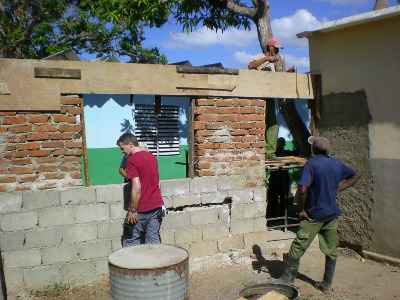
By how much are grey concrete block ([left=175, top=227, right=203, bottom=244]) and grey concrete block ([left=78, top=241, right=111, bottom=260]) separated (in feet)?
2.93

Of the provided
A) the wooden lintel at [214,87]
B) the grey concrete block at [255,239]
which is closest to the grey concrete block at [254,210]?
the grey concrete block at [255,239]

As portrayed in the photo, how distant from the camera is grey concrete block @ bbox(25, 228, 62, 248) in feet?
15.4

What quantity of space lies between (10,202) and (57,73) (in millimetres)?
1515

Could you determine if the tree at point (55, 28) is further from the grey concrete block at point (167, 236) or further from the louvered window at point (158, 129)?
the grey concrete block at point (167, 236)

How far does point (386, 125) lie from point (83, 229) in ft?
13.6

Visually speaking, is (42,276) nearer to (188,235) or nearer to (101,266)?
(101,266)

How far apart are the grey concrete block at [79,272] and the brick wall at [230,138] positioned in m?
1.78

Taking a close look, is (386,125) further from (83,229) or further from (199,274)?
(83,229)

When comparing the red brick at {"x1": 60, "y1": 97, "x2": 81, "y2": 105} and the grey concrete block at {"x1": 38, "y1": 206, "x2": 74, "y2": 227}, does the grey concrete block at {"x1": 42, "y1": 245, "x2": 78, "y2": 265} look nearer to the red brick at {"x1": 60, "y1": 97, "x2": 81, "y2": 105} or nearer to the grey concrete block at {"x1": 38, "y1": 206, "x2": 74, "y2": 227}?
the grey concrete block at {"x1": 38, "y1": 206, "x2": 74, "y2": 227}

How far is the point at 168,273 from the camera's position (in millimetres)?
3354

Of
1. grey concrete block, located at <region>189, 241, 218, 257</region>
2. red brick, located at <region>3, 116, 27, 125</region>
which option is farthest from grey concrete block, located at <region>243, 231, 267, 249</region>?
red brick, located at <region>3, 116, 27, 125</region>

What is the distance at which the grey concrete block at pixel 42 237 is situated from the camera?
470cm

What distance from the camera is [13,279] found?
463 cm

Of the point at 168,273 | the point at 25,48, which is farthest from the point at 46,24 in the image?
the point at 168,273
